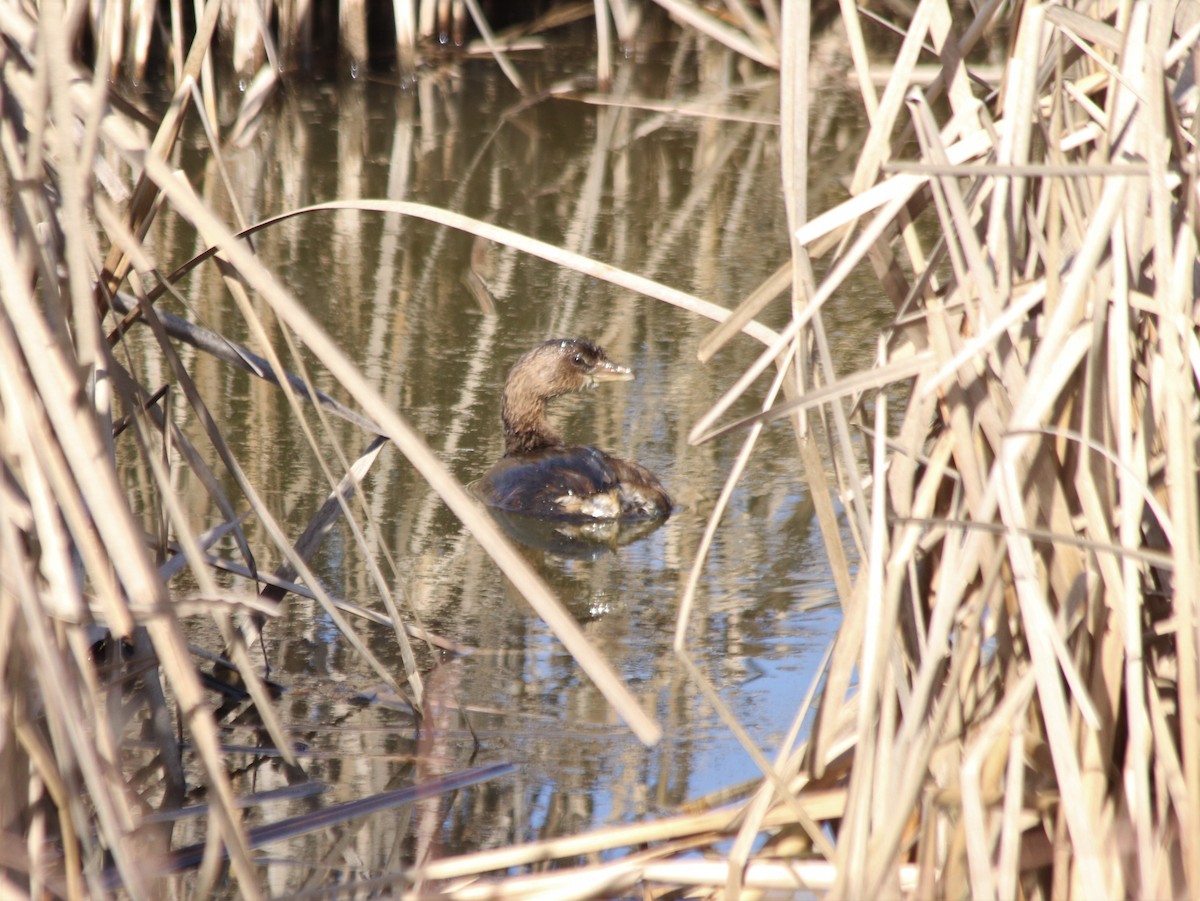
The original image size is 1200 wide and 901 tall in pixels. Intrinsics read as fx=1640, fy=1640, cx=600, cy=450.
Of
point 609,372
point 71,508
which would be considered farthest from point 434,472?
point 609,372

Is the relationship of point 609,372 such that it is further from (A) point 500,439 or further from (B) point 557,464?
(B) point 557,464

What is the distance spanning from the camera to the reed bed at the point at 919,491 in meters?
1.97

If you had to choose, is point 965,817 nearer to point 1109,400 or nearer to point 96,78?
point 1109,400

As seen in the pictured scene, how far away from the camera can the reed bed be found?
1974 mm

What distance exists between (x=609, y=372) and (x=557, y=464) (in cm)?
82

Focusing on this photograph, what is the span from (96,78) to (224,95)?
11.1 m

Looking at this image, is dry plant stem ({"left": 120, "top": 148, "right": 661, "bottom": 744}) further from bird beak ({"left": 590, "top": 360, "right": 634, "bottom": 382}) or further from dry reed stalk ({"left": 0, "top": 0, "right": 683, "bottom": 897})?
bird beak ({"left": 590, "top": 360, "right": 634, "bottom": 382})

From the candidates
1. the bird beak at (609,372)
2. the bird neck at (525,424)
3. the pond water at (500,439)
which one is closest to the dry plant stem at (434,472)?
the pond water at (500,439)

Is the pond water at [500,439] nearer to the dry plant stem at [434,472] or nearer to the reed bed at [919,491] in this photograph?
the reed bed at [919,491]

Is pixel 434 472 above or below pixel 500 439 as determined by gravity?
above

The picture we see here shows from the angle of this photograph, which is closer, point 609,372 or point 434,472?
point 434,472

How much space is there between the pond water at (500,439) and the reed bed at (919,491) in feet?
1.49

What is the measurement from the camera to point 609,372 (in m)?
6.78

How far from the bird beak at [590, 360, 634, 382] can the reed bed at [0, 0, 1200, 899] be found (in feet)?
12.9
